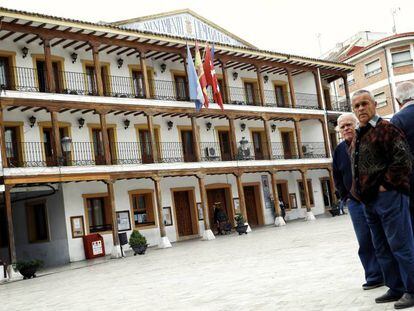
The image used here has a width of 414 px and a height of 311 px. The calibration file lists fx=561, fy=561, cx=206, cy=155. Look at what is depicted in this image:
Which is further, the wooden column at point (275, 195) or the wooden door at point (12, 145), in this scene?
the wooden column at point (275, 195)

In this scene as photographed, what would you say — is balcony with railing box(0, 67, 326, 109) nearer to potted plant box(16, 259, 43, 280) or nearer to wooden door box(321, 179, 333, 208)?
wooden door box(321, 179, 333, 208)

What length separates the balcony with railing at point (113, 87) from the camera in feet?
72.0

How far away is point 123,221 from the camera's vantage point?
973 inches

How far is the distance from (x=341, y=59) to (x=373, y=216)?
143 feet

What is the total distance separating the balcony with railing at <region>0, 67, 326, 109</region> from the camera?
21.9 m

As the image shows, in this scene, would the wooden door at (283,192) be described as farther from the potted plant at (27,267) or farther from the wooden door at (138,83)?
the potted plant at (27,267)

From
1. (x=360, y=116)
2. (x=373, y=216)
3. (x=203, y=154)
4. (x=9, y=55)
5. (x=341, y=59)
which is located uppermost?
(x=341, y=59)

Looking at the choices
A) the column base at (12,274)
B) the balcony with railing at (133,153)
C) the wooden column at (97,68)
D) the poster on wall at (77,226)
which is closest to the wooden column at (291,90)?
the balcony with railing at (133,153)

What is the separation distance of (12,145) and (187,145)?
9087mm

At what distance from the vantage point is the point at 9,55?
2206 cm

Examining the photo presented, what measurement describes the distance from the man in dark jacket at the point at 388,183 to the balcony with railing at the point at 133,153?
1686 cm

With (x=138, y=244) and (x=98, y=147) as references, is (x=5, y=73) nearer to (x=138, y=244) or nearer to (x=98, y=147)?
(x=98, y=147)

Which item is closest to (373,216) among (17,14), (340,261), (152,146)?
(340,261)

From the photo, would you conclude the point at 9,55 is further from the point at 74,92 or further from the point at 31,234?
the point at 31,234
